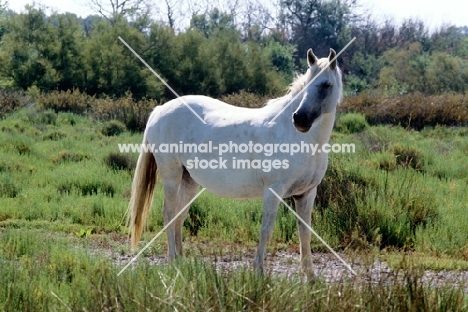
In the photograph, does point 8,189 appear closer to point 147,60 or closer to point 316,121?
point 316,121

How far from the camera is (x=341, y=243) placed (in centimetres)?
672

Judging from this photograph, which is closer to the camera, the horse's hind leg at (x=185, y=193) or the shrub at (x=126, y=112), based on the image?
the horse's hind leg at (x=185, y=193)

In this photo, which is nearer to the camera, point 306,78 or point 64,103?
point 306,78

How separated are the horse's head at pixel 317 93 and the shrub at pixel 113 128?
35.6ft

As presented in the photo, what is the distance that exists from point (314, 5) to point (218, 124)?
44375mm

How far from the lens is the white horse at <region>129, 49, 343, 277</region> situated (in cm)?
503

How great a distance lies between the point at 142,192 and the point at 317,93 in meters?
2.36

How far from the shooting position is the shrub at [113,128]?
1545 cm

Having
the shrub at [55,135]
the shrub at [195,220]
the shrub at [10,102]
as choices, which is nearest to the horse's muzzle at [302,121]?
the shrub at [195,220]

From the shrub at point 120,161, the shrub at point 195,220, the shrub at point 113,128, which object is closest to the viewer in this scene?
the shrub at point 195,220

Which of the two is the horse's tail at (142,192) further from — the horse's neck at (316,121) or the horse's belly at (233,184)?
the horse's neck at (316,121)

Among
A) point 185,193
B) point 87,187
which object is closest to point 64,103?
point 87,187

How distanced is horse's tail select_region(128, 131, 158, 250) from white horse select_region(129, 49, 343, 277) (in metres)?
0.01

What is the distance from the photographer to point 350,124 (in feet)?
52.7
